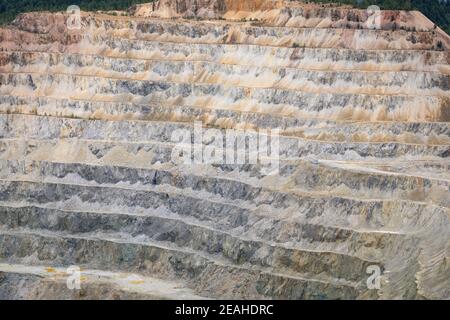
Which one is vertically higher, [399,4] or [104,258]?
[399,4]

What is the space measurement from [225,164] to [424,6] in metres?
42.6

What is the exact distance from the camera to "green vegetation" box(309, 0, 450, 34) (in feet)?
552

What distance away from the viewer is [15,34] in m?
170

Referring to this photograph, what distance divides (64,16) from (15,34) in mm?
3853

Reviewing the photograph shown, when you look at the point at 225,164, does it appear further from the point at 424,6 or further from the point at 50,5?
the point at 50,5

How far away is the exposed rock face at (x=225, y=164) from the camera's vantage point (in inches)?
5177

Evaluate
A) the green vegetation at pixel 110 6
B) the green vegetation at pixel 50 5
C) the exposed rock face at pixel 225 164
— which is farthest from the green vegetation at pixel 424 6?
the green vegetation at pixel 50 5

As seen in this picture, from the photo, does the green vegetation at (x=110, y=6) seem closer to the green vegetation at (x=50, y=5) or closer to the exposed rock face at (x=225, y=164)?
the green vegetation at (x=50, y=5)

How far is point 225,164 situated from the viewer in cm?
14688

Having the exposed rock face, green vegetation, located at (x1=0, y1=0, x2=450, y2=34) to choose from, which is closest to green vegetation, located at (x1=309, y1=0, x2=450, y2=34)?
green vegetation, located at (x1=0, y1=0, x2=450, y2=34)

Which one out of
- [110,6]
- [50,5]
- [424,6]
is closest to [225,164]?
[110,6]

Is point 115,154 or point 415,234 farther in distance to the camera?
point 115,154
